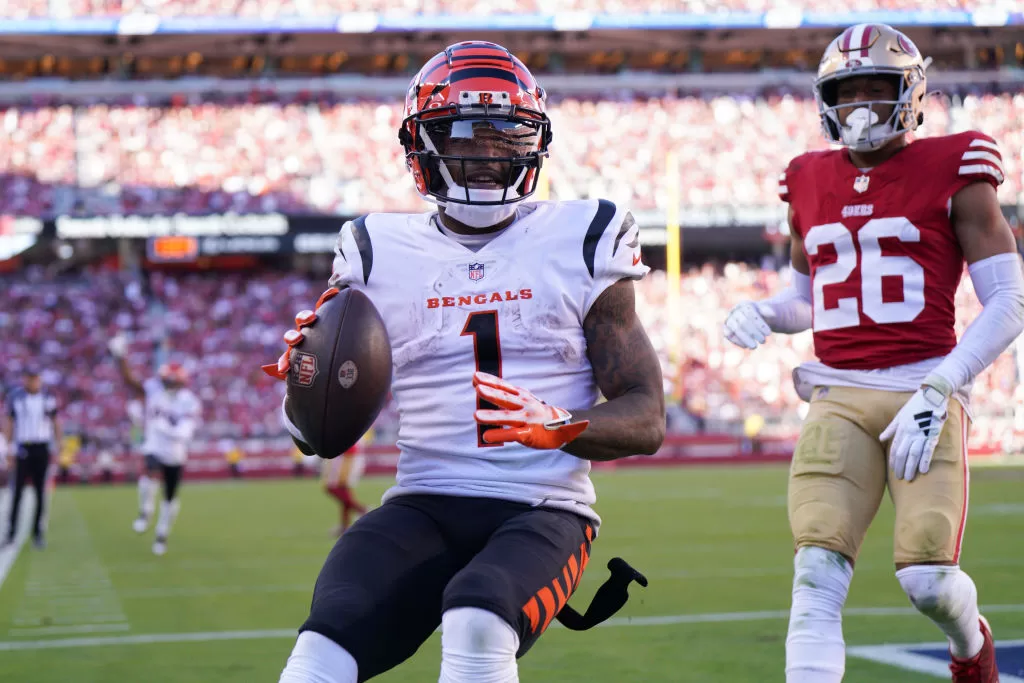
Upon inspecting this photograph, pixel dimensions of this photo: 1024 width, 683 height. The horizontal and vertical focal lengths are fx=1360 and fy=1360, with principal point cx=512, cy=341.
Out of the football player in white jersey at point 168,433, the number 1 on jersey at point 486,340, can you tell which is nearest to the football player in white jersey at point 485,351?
the number 1 on jersey at point 486,340

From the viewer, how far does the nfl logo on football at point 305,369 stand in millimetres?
2793

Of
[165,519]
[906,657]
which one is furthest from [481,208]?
[165,519]

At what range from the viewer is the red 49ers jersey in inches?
149

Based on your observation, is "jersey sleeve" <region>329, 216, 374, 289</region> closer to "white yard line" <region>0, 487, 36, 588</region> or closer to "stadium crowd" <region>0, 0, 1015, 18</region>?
"white yard line" <region>0, 487, 36, 588</region>

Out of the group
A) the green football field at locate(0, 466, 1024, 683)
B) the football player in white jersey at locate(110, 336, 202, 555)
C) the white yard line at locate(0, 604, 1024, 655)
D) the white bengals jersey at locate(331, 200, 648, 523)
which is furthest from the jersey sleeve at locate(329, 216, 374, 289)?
the football player in white jersey at locate(110, 336, 202, 555)

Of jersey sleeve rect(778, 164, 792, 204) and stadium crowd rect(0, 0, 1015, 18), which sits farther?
stadium crowd rect(0, 0, 1015, 18)

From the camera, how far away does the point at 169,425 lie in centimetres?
1173

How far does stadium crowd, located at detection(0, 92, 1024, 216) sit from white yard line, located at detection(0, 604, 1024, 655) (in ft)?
62.0

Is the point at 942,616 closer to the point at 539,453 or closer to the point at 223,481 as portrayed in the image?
the point at 539,453

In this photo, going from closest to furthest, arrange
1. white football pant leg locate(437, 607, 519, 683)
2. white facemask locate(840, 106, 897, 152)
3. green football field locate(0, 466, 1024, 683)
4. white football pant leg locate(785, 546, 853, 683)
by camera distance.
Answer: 1. white football pant leg locate(437, 607, 519, 683)
2. white football pant leg locate(785, 546, 853, 683)
3. white facemask locate(840, 106, 897, 152)
4. green football field locate(0, 466, 1024, 683)

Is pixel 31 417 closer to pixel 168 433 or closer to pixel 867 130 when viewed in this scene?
pixel 168 433

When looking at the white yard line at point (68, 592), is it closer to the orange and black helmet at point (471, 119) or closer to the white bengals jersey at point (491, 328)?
the white bengals jersey at point (491, 328)

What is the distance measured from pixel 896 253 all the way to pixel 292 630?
160 inches

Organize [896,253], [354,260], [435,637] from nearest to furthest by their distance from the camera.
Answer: [354,260], [896,253], [435,637]
